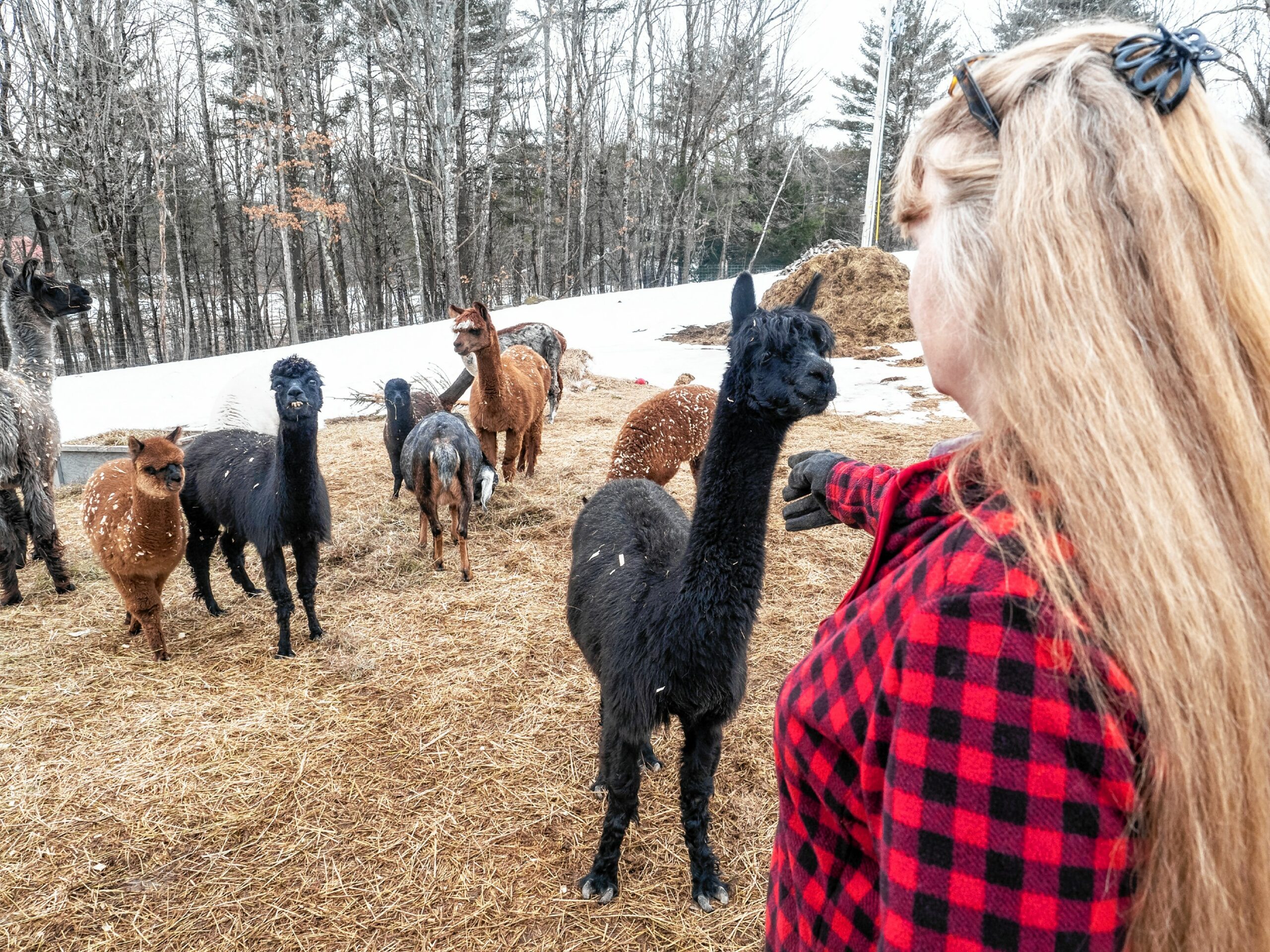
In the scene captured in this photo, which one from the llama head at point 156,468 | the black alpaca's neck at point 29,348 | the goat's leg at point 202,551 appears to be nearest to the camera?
the llama head at point 156,468

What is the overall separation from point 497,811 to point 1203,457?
2.96 metres

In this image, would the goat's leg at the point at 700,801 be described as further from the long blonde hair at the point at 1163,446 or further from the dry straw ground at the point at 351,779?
the long blonde hair at the point at 1163,446

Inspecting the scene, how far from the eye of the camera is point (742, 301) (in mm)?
2213

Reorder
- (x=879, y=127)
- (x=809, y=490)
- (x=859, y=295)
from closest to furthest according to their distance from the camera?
(x=809, y=490) → (x=859, y=295) → (x=879, y=127)

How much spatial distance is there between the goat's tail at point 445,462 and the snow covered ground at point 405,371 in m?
4.02

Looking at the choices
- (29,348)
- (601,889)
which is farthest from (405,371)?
(601,889)

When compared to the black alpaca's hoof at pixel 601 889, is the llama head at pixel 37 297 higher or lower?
higher

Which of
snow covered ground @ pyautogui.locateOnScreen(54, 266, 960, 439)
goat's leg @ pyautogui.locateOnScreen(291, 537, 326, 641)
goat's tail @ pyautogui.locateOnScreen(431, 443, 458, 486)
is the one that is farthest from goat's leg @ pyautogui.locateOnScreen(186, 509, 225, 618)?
snow covered ground @ pyautogui.locateOnScreen(54, 266, 960, 439)

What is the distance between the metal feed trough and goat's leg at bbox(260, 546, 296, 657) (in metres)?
4.88

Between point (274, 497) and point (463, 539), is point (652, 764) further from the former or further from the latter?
point (463, 539)

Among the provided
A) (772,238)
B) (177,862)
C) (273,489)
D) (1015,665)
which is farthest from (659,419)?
(772,238)

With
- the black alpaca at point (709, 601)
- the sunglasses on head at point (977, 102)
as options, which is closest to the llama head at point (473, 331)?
the black alpaca at point (709, 601)

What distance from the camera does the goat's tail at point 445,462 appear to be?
17.0 feet

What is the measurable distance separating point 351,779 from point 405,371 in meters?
9.52
